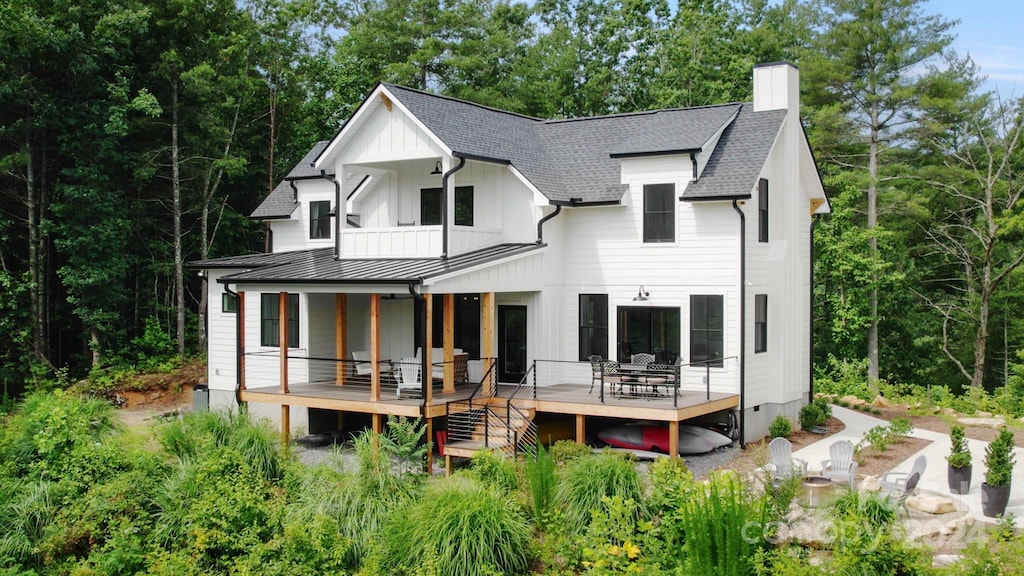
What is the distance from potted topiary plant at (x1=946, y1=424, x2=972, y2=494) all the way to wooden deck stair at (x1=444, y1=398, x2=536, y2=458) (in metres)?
7.21

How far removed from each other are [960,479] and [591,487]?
251 inches

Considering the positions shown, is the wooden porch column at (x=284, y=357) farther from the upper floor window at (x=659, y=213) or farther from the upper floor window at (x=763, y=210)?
the upper floor window at (x=763, y=210)

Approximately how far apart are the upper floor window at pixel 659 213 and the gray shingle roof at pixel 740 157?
571 mm

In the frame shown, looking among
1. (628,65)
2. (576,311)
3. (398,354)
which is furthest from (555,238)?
(628,65)

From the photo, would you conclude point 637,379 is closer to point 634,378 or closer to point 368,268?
point 634,378

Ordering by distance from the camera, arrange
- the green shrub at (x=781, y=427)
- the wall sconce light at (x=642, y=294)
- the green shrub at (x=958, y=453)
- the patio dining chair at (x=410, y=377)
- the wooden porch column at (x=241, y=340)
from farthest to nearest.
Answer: the wooden porch column at (x=241, y=340) < the wall sconce light at (x=642, y=294) < the green shrub at (x=781, y=427) < the patio dining chair at (x=410, y=377) < the green shrub at (x=958, y=453)

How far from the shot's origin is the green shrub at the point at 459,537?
11336 millimetres

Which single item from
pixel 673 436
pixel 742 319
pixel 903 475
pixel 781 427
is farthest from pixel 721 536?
pixel 781 427

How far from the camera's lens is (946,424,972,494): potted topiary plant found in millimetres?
14383

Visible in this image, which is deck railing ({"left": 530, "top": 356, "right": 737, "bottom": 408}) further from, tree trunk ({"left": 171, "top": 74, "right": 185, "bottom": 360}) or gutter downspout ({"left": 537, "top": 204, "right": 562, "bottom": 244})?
tree trunk ({"left": 171, "top": 74, "right": 185, "bottom": 360})

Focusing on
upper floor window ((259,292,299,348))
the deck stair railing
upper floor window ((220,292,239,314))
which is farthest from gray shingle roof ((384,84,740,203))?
upper floor window ((220,292,239,314))

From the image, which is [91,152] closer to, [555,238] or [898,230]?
[555,238]

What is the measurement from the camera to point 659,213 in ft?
64.4

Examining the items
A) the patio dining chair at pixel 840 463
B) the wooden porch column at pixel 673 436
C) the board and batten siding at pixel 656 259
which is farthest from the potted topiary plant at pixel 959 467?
the board and batten siding at pixel 656 259
